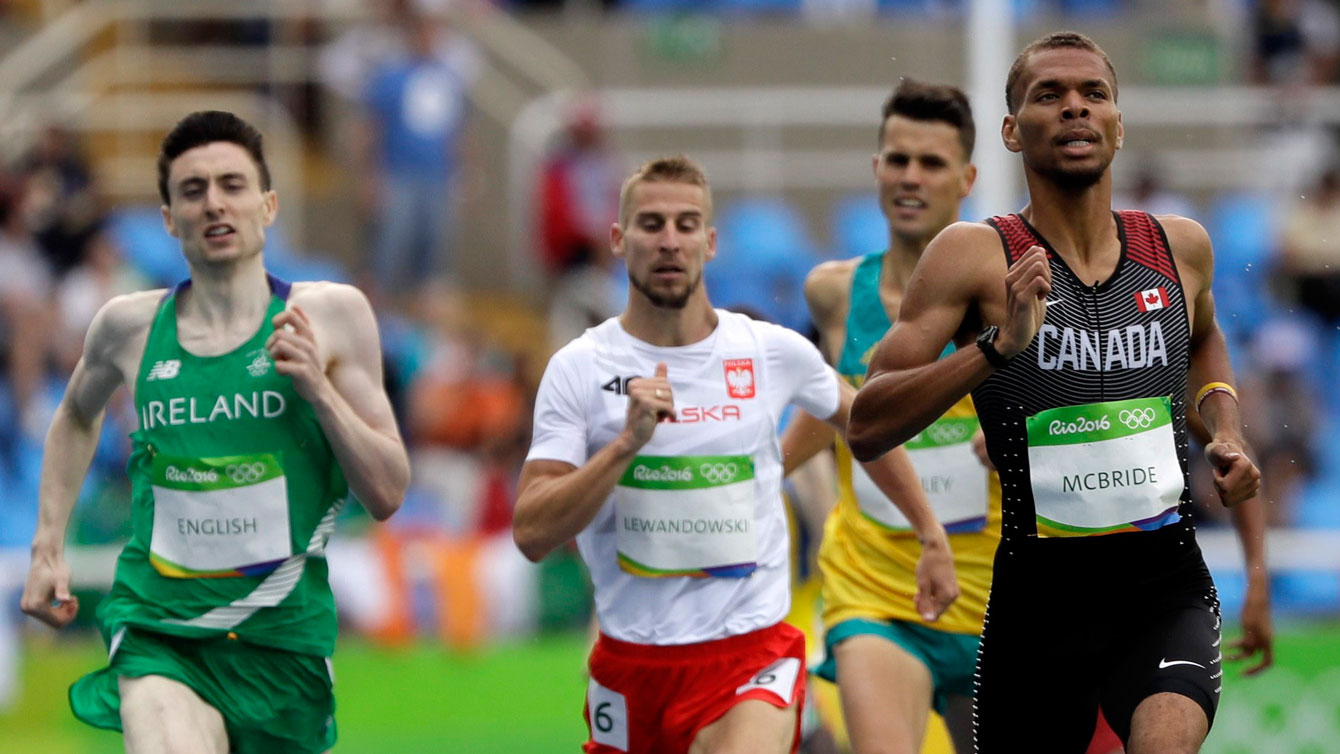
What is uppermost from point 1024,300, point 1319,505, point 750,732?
point 1024,300

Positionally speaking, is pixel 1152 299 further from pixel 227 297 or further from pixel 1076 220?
pixel 227 297

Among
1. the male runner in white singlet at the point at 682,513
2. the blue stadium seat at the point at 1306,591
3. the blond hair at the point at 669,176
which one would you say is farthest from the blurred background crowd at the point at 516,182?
the blond hair at the point at 669,176

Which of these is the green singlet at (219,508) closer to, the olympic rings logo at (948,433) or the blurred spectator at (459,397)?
the olympic rings logo at (948,433)

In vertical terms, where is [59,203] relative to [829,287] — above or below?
below

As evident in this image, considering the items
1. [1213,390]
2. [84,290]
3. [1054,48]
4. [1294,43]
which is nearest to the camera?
[1054,48]

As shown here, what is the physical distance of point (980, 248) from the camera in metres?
5.38

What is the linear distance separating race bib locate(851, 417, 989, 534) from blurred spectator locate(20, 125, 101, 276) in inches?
350

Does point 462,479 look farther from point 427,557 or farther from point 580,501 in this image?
point 580,501

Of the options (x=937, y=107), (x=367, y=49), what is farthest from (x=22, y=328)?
(x=937, y=107)

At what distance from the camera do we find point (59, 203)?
14.3m

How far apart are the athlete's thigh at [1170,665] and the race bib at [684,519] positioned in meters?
1.36

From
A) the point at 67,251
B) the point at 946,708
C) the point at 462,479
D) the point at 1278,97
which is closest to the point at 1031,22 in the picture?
the point at 1278,97

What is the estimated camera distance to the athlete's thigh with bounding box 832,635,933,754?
6.61m

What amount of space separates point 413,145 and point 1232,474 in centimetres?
1073
